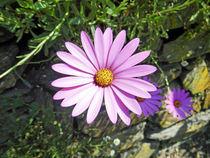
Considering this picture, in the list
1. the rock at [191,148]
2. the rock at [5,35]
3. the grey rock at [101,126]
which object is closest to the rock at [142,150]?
Answer: the rock at [191,148]

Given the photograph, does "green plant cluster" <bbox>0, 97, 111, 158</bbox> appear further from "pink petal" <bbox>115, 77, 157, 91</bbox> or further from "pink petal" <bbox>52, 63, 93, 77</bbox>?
"pink petal" <bbox>115, 77, 157, 91</bbox>

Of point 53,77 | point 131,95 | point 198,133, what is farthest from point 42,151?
point 198,133

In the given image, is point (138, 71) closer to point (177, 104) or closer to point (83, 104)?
point (83, 104)

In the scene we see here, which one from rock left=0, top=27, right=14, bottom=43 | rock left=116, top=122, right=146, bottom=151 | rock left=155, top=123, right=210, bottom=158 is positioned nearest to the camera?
rock left=0, top=27, right=14, bottom=43

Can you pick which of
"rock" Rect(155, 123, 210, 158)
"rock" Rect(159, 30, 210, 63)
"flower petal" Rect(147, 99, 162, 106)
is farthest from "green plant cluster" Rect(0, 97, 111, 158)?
"rock" Rect(155, 123, 210, 158)

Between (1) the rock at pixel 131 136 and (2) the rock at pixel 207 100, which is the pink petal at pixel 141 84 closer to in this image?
(1) the rock at pixel 131 136

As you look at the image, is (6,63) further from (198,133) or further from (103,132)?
(198,133)

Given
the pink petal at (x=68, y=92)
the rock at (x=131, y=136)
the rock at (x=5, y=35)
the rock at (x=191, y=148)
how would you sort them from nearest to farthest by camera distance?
the pink petal at (x=68, y=92)
the rock at (x=5, y=35)
the rock at (x=131, y=136)
the rock at (x=191, y=148)

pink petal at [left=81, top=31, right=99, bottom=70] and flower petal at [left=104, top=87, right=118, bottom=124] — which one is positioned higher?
pink petal at [left=81, top=31, right=99, bottom=70]
